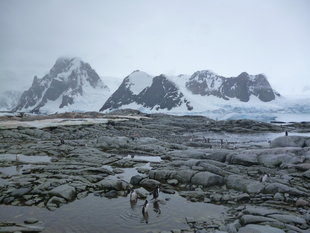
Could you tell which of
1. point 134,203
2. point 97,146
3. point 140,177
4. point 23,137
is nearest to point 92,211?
point 134,203

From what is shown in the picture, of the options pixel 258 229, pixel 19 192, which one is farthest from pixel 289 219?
pixel 19 192

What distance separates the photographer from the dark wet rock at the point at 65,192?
1204cm

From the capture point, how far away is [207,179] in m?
14.4

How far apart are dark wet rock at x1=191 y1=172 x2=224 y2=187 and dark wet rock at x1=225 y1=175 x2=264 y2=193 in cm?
47

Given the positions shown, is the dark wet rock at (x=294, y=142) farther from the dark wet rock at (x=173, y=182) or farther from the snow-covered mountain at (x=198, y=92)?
the snow-covered mountain at (x=198, y=92)

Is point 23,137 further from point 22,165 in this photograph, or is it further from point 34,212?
point 34,212

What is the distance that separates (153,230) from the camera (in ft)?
30.2

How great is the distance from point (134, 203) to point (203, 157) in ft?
33.8

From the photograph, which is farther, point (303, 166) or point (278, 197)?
point (303, 166)

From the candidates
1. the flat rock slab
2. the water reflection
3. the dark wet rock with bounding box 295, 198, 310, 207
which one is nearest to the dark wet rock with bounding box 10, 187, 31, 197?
the flat rock slab

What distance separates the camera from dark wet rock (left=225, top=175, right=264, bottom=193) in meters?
13.1

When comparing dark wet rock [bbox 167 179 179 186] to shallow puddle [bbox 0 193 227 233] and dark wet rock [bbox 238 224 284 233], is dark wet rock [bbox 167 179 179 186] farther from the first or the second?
dark wet rock [bbox 238 224 284 233]

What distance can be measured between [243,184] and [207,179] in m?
1.84

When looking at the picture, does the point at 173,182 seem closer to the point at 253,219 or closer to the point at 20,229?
the point at 253,219
